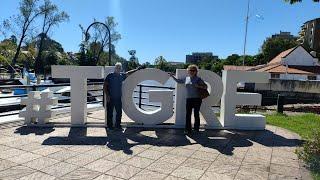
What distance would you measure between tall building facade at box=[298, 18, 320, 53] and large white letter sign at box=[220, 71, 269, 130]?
98.8m

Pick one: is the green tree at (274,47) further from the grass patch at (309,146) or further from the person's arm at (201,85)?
the person's arm at (201,85)

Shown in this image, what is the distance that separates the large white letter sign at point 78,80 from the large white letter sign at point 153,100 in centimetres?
82

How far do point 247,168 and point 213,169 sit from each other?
62 cm

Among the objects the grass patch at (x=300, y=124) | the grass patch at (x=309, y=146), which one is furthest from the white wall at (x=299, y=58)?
the grass patch at (x=309, y=146)

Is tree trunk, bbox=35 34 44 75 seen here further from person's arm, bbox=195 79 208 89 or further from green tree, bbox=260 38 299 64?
green tree, bbox=260 38 299 64

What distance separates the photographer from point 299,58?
62375 mm

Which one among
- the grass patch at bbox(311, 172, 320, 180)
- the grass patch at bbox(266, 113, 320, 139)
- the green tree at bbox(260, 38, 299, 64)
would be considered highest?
the green tree at bbox(260, 38, 299, 64)

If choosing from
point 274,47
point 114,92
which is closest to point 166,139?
point 114,92

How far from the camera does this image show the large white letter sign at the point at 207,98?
360 inches

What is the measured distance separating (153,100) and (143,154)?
2633mm

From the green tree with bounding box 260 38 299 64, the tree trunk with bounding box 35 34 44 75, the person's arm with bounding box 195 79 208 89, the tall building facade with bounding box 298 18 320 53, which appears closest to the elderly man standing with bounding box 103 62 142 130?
the person's arm with bounding box 195 79 208 89

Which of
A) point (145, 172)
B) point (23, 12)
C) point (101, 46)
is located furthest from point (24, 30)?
point (145, 172)

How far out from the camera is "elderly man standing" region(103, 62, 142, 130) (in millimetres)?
8828

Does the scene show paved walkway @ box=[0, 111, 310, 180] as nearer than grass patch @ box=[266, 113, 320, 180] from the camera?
Yes
